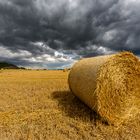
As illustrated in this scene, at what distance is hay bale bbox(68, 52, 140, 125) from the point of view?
681cm

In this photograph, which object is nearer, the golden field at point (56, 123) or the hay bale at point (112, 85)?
the golden field at point (56, 123)

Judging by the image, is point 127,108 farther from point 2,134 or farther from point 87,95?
point 2,134

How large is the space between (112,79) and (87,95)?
0.82m

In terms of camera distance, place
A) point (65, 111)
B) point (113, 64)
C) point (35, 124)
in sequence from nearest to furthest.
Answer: point (35, 124) → point (113, 64) → point (65, 111)

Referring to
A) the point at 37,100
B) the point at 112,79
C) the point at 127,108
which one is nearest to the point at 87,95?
A: the point at 112,79

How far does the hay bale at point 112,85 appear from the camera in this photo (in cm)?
681

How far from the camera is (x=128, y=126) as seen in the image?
6.73 meters

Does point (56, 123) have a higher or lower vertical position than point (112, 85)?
lower

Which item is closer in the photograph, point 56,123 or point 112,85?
point 56,123

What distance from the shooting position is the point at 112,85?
7.26 m

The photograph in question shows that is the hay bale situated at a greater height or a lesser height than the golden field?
greater

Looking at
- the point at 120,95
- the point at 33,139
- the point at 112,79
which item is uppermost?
the point at 112,79

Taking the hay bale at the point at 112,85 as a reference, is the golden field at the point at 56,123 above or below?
below

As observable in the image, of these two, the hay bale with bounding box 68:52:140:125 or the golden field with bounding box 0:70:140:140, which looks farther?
the hay bale with bounding box 68:52:140:125
